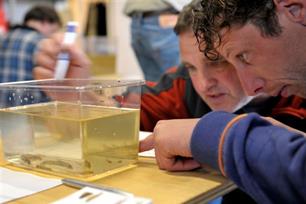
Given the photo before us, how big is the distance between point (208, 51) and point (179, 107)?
14.7 inches

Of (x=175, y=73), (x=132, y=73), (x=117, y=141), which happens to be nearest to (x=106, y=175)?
(x=117, y=141)

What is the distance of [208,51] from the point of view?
2.91ft

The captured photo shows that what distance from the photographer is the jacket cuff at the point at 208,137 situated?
0.63 m

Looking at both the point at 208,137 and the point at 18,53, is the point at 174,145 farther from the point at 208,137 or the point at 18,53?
the point at 18,53

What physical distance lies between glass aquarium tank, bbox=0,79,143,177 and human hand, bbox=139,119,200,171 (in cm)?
5

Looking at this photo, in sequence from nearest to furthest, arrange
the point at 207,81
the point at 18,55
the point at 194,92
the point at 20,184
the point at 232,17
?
1. the point at 20,184
2. the point at 232,17
3. the point at 207,81
4. the point at 194,92
5. the point at 18,55

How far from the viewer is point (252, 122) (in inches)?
24.4

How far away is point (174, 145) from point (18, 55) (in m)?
2.21

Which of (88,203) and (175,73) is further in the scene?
(175,73)

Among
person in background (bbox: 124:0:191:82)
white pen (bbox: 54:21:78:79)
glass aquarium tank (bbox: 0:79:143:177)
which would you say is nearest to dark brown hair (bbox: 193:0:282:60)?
glass aquarium tank (bbox: 0:79:143:177)

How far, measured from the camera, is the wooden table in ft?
1.96

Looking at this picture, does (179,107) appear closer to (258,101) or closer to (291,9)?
(258,101)

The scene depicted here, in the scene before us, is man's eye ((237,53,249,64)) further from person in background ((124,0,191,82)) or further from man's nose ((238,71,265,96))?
person in background ((124,0,191,82))

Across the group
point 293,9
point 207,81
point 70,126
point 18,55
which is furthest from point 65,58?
point 18,55
